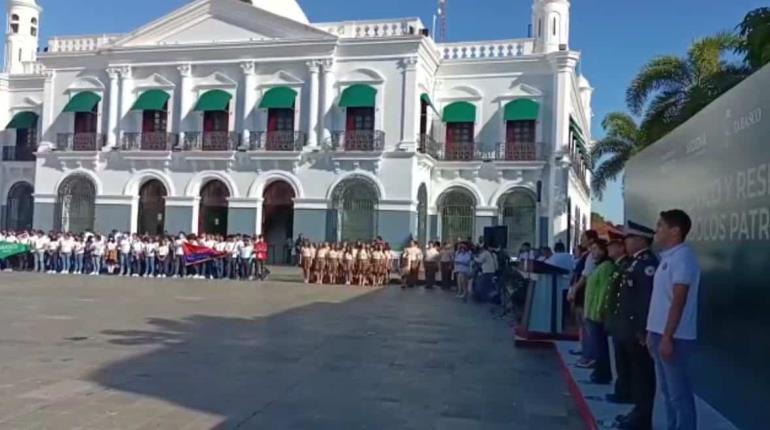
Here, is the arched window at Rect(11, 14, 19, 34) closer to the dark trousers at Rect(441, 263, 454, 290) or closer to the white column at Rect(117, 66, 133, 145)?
the white column at Rect(117, 66, 133, 145)

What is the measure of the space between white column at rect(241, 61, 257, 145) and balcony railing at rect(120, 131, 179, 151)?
342 centimetres

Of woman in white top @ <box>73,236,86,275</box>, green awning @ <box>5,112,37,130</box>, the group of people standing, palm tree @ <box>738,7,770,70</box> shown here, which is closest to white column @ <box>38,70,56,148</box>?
green awning @ <box>5,112,37,130</box>

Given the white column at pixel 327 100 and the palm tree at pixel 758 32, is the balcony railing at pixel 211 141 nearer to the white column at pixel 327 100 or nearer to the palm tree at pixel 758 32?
the white column at pixel 327 100

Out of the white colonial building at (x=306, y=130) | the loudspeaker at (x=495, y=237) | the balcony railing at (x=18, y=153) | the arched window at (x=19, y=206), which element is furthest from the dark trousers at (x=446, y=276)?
the balcony railing at (x=18, y=153)

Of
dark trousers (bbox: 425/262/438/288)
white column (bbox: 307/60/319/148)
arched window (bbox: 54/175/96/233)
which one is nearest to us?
dark trousers (bbox: 425/262/438/288)

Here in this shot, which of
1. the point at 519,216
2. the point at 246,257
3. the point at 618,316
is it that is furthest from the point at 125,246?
Result: the point at 618,316

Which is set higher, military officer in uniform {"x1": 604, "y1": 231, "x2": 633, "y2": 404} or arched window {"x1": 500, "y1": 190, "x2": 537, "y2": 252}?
arched window {"x1": 500, "y1": 190, "x2": 537, "y2": 252}

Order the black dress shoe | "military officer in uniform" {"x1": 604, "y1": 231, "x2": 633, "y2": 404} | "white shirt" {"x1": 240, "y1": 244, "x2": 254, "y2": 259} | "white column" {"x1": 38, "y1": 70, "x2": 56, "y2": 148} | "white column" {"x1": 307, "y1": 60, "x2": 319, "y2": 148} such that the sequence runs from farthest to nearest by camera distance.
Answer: "white column" {"x1": 38, "y1": 70, "x2": 56, "y2": 148} → "white column" {"x1": 307, "y1": 60, "x2": 319, "y2": 148} → "white shirt" {"x1": 240, "y1": 244, "x2": 254, "y2": 259} → the black dress shoe → "military officer in uniform" {"x1": 604, "y1": 231, "x2": 633, "y2": 404}

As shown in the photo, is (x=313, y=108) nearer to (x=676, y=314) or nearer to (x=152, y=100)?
(x=152, y=100)

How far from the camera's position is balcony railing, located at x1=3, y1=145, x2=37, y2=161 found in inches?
1449

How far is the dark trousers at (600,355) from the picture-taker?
8.33 m

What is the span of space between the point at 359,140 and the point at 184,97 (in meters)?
8.52

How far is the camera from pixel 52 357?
9086mm

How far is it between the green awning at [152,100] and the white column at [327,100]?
297 inches
